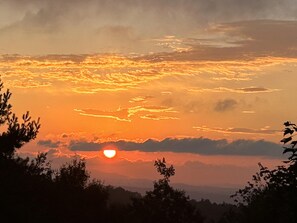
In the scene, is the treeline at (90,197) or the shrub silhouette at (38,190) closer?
the treeline at (90,197)

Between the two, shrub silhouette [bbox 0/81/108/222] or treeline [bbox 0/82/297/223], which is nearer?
treeline [bbox 0/82/297/223]

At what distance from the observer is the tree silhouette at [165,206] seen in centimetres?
4212

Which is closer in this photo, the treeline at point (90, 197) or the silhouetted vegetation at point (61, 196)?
the treeline at point (90, 197)

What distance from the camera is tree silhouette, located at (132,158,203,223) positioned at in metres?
42.1

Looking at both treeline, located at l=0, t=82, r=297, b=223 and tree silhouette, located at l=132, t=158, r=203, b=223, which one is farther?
tree silhouette, located at l=132, t=158, r=203, b=223

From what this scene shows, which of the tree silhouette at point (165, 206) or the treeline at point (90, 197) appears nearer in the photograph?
the treeline at point (90, 197)

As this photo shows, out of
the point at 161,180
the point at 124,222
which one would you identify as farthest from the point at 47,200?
the point at 161,180


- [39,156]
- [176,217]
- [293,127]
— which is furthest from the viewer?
[39,156]

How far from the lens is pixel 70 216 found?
56.5 m

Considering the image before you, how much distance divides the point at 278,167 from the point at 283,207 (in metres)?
2.03

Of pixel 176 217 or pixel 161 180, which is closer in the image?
pixel 176 217

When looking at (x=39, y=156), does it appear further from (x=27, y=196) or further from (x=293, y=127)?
(x=293, y=127)

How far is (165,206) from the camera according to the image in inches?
1690

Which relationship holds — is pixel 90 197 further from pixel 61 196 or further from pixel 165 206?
pixel 165 206
